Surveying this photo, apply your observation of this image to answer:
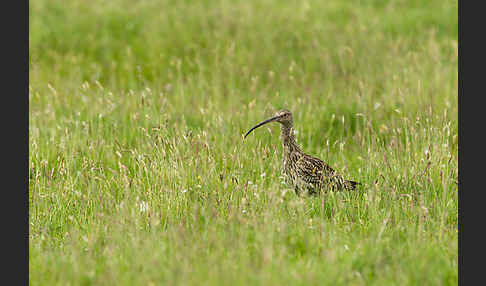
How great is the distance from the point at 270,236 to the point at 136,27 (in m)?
8.79

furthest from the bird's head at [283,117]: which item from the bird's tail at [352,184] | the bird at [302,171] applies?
the bird's tail at [352,184]

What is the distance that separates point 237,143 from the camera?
7758 millimetres

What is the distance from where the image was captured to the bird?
261 inches

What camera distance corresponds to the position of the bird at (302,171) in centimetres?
663

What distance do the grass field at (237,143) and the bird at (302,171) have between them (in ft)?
0.46

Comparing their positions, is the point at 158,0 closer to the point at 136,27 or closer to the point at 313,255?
the point at 136,27

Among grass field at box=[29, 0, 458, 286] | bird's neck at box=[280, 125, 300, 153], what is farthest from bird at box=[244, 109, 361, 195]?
grass field at box=[29, 0, 458, 286]

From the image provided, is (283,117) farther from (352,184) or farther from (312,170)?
(352,184)

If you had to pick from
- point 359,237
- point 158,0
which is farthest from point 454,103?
point 158,0

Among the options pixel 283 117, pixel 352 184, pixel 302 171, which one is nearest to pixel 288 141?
pixel 283 117

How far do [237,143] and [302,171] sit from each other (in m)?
1.23

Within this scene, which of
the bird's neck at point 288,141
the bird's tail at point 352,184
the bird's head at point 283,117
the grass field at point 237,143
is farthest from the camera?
the bird's neck at point 288,141

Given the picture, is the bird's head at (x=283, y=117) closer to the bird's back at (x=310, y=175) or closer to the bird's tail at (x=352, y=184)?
the bird's back at (x=310, y=175)

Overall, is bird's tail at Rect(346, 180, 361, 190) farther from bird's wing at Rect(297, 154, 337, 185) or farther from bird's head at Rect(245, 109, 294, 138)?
bird's head at Rect(245, 109, 294, 138)
